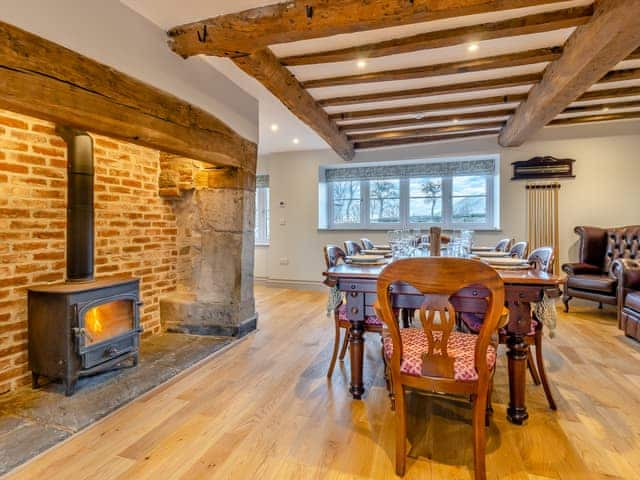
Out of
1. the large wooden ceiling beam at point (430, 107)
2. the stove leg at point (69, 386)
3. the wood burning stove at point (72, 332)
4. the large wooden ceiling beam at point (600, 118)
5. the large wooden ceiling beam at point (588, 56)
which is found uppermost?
the large wooden ceiling beam at point (600, 118)

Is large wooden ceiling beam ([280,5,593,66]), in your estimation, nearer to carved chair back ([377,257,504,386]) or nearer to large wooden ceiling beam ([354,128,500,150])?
carved chair back ([377,257,504,386])

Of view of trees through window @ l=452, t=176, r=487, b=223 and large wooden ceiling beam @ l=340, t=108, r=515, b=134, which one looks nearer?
large wooden ceiling beam @ l=340, t=108, r=515, b=134

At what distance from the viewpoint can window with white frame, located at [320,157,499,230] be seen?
16.9ft

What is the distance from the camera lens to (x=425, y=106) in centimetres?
370

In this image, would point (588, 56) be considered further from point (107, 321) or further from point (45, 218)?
point (45, 218)

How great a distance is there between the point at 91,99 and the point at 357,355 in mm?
2024

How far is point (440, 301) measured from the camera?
4.56 ft

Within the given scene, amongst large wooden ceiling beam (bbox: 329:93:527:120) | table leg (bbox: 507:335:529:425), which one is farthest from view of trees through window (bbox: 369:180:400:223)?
table leg (bbox: 507:335:529:425)

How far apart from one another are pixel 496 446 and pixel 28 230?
293 centimetres

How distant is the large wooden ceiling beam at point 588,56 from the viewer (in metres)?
1.85

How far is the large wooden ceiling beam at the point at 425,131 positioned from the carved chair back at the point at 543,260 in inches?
99.0

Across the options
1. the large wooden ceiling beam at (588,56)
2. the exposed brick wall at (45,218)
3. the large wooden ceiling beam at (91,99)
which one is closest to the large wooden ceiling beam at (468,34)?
the large wooden ceiling beam at (588,56)

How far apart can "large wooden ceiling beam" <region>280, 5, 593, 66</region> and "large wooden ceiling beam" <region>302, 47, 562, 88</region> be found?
431 millimetres

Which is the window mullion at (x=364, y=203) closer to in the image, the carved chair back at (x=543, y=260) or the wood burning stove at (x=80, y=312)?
the carved chair back at (x=543, y=260)
